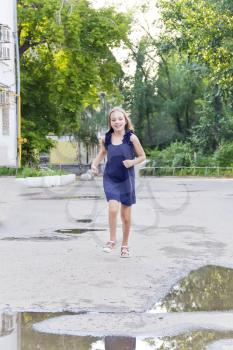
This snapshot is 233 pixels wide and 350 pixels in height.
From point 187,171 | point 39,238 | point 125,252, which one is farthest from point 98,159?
point 187,171

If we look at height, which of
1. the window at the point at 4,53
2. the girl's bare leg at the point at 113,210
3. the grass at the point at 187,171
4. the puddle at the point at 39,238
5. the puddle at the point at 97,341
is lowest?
the grass at the point at 187,171

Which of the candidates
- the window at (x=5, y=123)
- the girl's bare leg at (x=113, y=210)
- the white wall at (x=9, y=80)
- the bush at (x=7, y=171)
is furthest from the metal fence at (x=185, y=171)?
the girl's bare leg at (x=113, y=210)

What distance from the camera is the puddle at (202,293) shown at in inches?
207

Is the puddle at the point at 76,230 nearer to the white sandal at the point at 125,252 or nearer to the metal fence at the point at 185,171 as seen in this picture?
the white sandal at the point at 125,252

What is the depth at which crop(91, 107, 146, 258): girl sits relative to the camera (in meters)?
7.98

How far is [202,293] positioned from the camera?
19.0ft

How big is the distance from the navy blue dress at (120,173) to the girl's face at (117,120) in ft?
0.41

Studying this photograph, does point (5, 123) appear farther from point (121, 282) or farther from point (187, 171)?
point (121, 282)

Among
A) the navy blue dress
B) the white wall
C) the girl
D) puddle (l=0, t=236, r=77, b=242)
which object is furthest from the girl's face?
the white wall

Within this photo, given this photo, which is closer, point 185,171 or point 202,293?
point 202,293

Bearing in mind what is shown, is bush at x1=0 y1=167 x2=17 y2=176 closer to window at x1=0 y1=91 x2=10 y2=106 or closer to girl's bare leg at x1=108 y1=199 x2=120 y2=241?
window at x1=0 y1=91 x2=10 y2=106

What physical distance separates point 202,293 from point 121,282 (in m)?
0.83

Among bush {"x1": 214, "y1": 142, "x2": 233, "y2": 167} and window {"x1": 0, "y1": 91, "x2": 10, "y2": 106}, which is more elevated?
window {"x1": 0, "y1": 91, "x2": 10, "y2": 106}

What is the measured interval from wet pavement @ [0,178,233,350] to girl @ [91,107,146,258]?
0.51m
